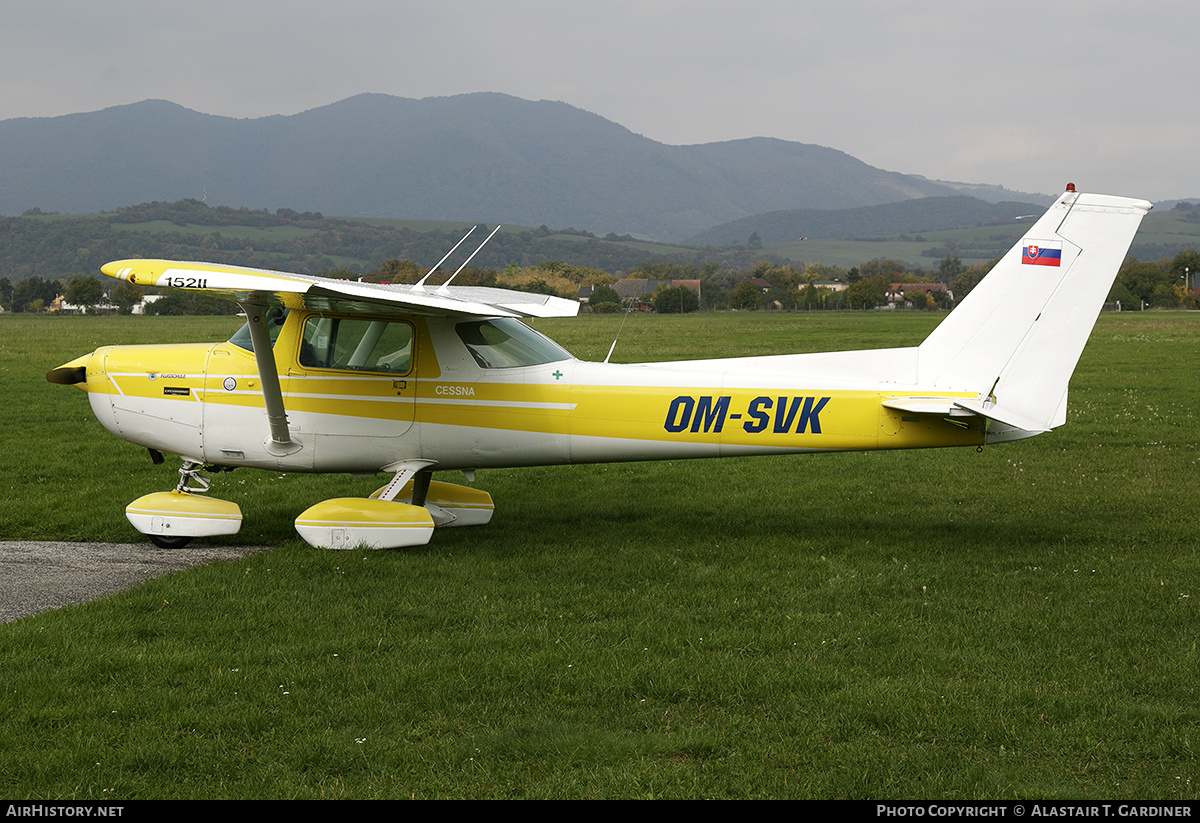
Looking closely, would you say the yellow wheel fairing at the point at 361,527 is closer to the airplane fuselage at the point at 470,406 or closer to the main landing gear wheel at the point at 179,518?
the airplane fuselage at the point at 470,406

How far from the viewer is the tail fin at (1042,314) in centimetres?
812

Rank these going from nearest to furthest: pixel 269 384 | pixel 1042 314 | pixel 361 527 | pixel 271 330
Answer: pixel 1042 314, pixel 361 527, pixel 269 384, pixel 271 330

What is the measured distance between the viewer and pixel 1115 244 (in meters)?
8.10

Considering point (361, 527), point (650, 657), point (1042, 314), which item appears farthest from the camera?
point (361, 527)

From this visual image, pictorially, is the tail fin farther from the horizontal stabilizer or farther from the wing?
the wing

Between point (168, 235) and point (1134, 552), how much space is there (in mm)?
195580

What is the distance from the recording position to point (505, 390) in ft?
29.2

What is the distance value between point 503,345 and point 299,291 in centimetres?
208

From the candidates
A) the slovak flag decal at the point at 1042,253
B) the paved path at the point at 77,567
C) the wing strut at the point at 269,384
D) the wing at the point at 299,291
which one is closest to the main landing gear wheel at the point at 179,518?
the paved path at the point at 77,567

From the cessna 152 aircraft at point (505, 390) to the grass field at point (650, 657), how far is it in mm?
822

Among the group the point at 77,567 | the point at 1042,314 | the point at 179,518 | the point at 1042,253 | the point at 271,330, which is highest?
the point at 1042,253

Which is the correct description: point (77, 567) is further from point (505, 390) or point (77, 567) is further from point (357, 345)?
point (505, 390)

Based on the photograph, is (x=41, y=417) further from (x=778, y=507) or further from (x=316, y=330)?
(x=778, y=507)

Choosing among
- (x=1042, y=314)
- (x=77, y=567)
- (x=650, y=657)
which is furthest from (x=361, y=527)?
(x=1042, y=314)
